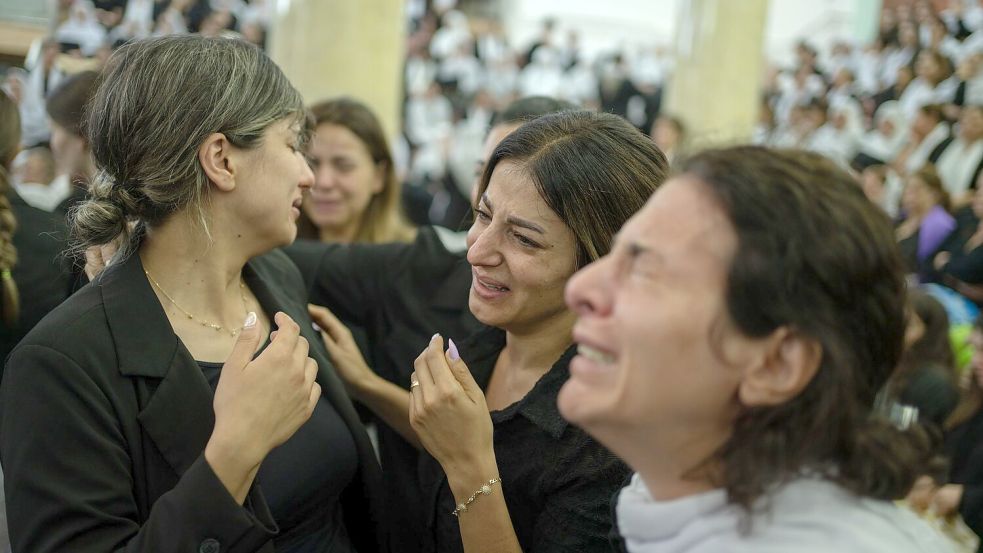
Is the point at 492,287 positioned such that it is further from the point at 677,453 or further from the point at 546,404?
the point at 677,453

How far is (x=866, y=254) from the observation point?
3.67 feet

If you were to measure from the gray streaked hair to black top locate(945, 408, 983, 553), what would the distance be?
2.47 meters

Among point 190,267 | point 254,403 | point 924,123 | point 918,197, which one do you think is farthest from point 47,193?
point 924,123

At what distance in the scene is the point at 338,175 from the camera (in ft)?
11.2

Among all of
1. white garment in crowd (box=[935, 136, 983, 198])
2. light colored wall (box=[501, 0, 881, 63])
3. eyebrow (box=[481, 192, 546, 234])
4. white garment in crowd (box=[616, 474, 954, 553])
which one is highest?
eyebrow (box=[481, 192, 546, 234])

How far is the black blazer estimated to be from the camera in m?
1.43

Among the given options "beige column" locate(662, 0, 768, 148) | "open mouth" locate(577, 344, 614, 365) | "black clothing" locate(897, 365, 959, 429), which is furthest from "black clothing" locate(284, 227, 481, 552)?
"beige column" locate(662, 0, 768, 148)

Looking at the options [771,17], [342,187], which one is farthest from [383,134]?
[771,17]

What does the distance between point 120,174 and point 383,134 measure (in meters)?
1.89

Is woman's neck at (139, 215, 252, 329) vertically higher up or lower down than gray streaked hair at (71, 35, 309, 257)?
lower down

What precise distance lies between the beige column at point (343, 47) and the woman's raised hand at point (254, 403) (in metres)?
4.51

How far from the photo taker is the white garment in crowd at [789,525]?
43.0 inches

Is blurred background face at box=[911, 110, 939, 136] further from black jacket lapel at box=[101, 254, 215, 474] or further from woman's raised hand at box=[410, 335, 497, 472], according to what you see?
black jacket lapel at box=[101, 254, 215, 474]

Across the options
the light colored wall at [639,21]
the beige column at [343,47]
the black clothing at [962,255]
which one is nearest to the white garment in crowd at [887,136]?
the black clothing at [962,255]
